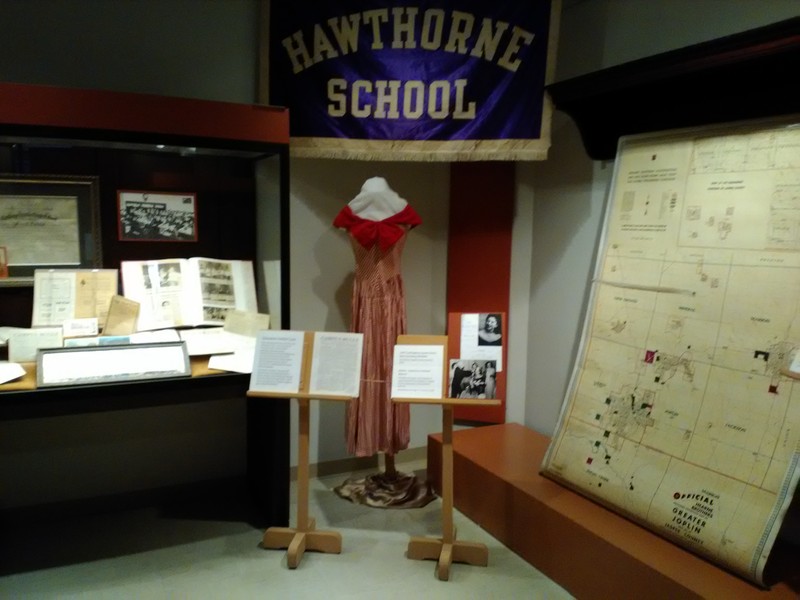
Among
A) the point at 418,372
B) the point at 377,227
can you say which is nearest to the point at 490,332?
the point at 418,372

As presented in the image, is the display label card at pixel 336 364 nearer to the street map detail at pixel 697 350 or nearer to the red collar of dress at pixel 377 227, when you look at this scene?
the red collar of dress at pixel 377 227

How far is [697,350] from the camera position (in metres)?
2.26

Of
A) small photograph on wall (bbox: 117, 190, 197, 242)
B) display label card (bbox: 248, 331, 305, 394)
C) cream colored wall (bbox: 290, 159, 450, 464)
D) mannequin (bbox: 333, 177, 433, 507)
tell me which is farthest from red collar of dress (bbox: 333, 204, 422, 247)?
small photograph on wall (bbox: 117, 190, 197, 242)

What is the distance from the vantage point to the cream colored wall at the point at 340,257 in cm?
325

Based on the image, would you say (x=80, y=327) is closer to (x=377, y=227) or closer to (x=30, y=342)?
(x=30, y=342)

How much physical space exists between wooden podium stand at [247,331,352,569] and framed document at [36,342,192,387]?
352 mm

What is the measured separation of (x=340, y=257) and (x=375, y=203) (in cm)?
60

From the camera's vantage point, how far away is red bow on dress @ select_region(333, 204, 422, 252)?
9.14 ft

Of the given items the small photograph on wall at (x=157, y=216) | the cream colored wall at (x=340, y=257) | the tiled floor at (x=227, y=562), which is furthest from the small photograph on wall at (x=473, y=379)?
the small photograph on wall at (x=157, y=216)

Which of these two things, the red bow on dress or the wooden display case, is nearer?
the wooden display case

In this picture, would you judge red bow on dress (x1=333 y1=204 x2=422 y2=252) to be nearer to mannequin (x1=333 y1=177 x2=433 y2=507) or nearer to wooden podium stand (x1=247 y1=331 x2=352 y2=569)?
mannequin (x1=333 y1=177 x2=433 y2=507)

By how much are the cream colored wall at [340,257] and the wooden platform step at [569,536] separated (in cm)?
61

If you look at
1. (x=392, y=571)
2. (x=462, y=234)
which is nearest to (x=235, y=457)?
(x=392, y=571)

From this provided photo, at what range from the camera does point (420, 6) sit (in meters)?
2.89
